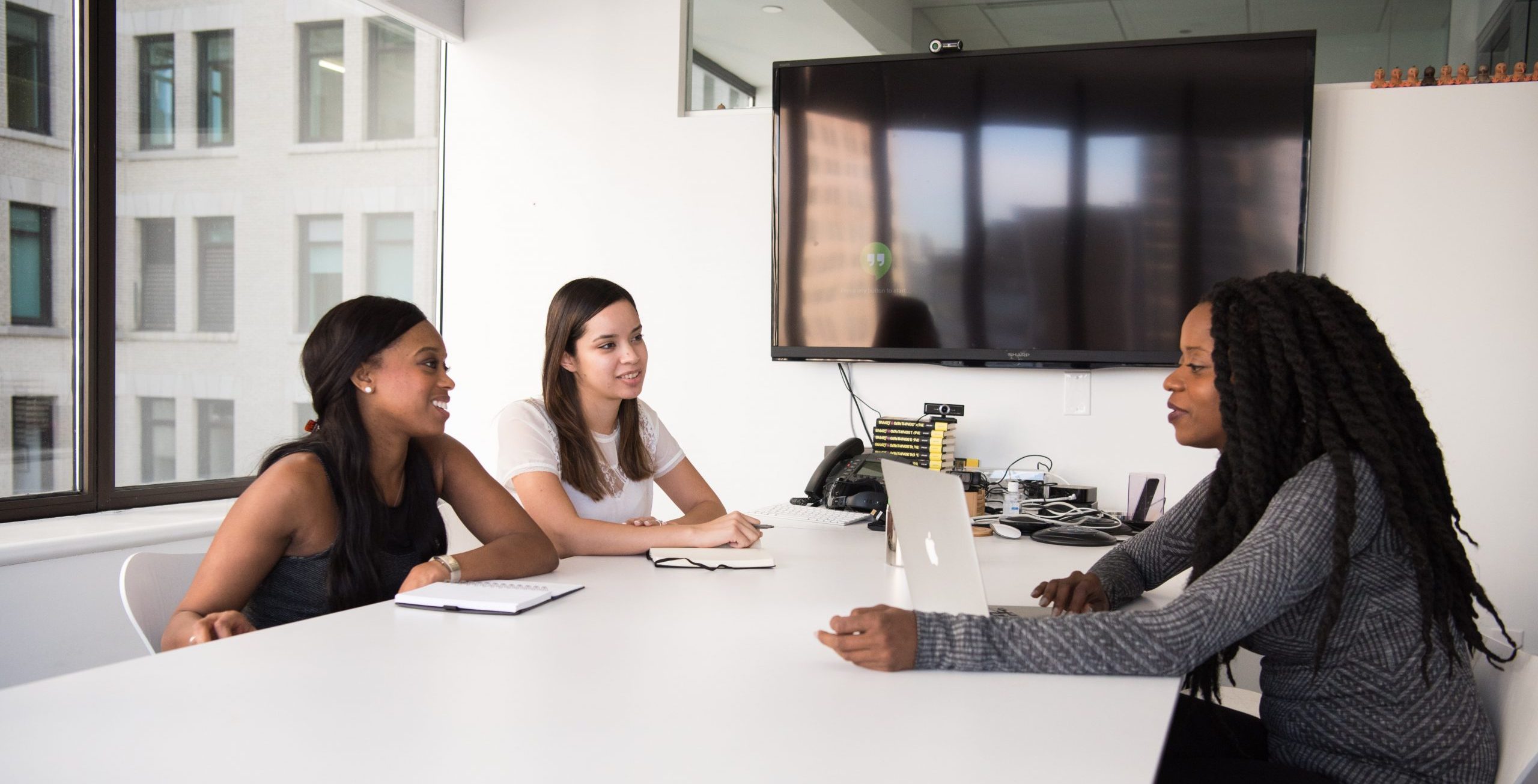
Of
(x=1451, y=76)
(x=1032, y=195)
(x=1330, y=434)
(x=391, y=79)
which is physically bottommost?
(x=1330, y=434)

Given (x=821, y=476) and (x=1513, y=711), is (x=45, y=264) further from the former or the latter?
(x=1513, y=711)

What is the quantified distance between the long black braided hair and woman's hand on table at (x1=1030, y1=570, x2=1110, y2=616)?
20cm

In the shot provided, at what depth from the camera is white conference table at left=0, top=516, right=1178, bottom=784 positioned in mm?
979

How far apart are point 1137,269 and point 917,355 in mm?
727

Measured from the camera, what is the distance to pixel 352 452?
1864 millimetres

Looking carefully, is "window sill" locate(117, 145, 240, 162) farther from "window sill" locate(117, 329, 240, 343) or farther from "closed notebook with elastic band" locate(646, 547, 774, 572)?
"closed notebook with elastic band" locate(646, 547, 774, 572)

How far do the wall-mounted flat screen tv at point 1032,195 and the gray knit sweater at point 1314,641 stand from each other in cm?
205

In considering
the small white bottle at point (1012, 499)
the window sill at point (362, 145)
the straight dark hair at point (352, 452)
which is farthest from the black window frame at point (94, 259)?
the small white bottle at point (1012, 499)

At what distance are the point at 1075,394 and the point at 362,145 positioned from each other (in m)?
2.69

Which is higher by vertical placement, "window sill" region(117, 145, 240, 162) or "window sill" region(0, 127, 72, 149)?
"window sill" region(117, 145, 240, 162)

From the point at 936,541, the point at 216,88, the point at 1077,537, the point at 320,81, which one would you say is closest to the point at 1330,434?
the point at 936,541

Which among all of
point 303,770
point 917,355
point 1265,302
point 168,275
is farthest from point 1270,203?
point 168,275

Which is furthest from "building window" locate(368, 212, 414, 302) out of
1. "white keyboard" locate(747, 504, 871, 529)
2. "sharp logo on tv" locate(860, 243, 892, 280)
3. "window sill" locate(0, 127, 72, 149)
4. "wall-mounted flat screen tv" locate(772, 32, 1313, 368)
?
"white keyboard" locate(747, 504, 871, 529)

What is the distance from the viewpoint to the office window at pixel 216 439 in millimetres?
3516
